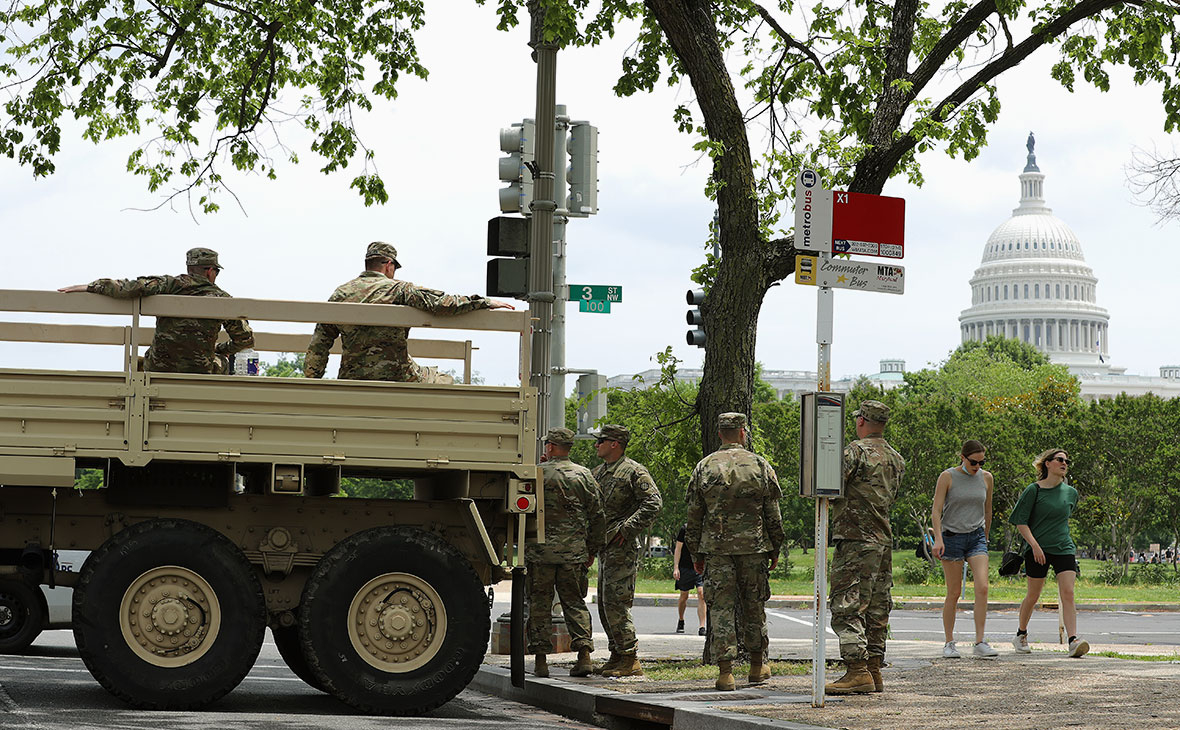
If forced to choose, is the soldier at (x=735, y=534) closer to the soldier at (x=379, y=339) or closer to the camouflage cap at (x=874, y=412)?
the camouflage cap at (x=874, y=412)

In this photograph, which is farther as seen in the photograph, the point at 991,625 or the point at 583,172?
the point at 991,625

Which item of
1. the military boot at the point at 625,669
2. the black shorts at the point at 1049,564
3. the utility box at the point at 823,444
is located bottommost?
the military boot at the point at 625,669

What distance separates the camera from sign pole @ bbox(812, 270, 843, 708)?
8.92m

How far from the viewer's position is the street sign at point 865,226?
9273mm

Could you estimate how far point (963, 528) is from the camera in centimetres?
1280

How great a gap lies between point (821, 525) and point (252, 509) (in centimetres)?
339

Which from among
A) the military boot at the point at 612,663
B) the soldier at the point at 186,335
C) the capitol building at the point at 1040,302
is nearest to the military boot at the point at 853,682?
the military boot at the point at 612,663

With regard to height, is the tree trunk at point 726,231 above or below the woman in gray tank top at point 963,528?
above

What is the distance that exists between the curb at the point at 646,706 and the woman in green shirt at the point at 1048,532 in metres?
4.04

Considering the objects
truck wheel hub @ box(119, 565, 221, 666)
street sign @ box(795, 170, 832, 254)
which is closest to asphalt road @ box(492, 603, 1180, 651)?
street sign @ box(795, 170, 832, 254)

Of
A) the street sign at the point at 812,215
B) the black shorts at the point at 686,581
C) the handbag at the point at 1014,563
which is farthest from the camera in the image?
the black shorts at the point at 686,581

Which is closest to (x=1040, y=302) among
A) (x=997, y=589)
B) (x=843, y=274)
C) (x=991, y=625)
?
(x=997, y=589)

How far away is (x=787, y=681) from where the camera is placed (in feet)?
35.6

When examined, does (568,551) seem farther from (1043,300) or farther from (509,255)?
(1043,300)
